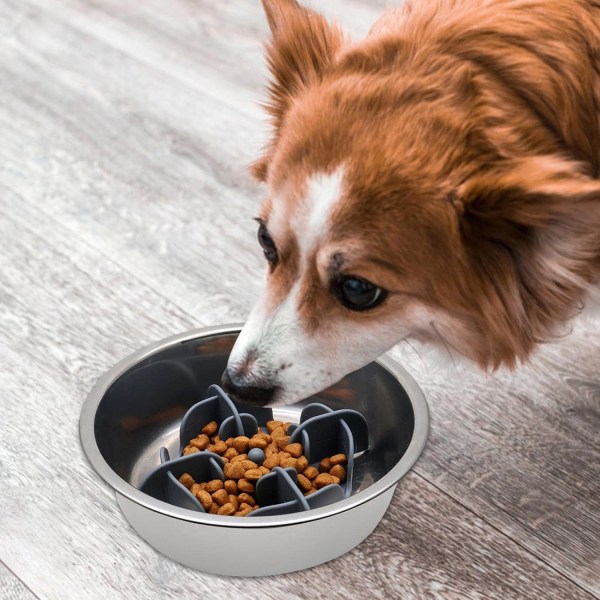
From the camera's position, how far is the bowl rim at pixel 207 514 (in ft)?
4.49

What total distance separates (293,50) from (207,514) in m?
0.70

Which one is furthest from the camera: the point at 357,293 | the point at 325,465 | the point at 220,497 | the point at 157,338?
the point at 157,338

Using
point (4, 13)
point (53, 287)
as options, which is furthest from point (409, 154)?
point (4, 13)

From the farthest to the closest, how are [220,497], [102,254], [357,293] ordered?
1. [102,254]
2. [220,497]
3. [357,293]

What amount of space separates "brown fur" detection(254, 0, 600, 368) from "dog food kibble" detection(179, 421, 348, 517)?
15.6 inches

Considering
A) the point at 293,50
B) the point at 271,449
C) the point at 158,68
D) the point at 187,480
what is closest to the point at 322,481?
the point at 271,449

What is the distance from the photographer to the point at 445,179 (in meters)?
1.23

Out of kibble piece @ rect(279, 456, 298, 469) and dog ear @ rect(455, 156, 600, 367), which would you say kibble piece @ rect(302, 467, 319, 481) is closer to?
kibble piece @ rect(279, 456, 298, 469)

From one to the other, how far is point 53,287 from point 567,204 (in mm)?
1348

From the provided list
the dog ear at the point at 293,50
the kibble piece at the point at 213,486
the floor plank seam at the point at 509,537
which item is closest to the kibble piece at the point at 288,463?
the kibble piece at the point at 213,486

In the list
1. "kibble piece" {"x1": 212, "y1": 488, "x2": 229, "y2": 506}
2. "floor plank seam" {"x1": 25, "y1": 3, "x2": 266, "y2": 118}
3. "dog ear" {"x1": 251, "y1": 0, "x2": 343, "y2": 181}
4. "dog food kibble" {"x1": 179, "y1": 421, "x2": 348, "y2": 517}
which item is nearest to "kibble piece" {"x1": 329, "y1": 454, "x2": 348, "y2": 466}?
"dog food kibble" {"x1": 179, "y1": 421, "x2": 348, "y2": 517}

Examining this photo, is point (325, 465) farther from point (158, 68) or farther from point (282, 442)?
point (158, 68)

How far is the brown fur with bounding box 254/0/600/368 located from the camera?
1220 millimetres

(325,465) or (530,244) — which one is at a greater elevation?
(530,244)
